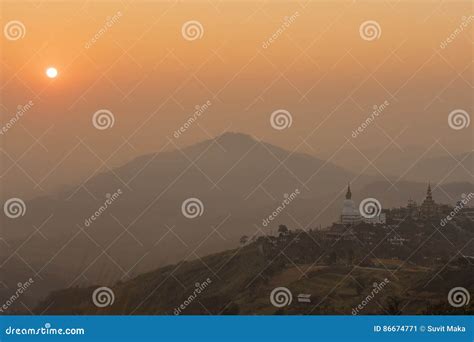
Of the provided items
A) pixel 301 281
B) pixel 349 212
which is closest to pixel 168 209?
pixel 301 281

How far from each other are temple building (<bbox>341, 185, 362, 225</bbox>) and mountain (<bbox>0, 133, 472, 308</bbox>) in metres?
0.18

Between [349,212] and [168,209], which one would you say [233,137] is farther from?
[349,212]

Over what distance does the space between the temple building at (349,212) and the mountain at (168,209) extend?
18cm

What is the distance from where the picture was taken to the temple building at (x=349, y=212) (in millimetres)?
18328

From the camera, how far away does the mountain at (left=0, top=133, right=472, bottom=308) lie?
17766mm

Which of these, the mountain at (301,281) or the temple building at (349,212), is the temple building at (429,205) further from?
the temple building at (349,212)

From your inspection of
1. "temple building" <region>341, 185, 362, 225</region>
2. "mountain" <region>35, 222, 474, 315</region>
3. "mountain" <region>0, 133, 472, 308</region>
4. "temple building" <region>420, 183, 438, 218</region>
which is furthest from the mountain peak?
"temple building" <region>420, 183, 438, 218</region>

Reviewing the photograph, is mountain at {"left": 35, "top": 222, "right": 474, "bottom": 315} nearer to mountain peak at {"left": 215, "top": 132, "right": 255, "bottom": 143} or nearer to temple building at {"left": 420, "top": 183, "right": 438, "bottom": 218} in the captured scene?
temple building at {"left": 420, "top": 183, "right": 438, "bottom": 218}

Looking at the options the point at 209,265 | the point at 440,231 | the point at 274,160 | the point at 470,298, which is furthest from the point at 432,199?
the point at 209,265

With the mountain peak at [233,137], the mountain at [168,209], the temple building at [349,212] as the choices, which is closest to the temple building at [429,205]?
the mountain at [168,209]

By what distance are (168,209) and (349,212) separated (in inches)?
158

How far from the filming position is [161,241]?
60.5 feet

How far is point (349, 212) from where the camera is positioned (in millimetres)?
18328
